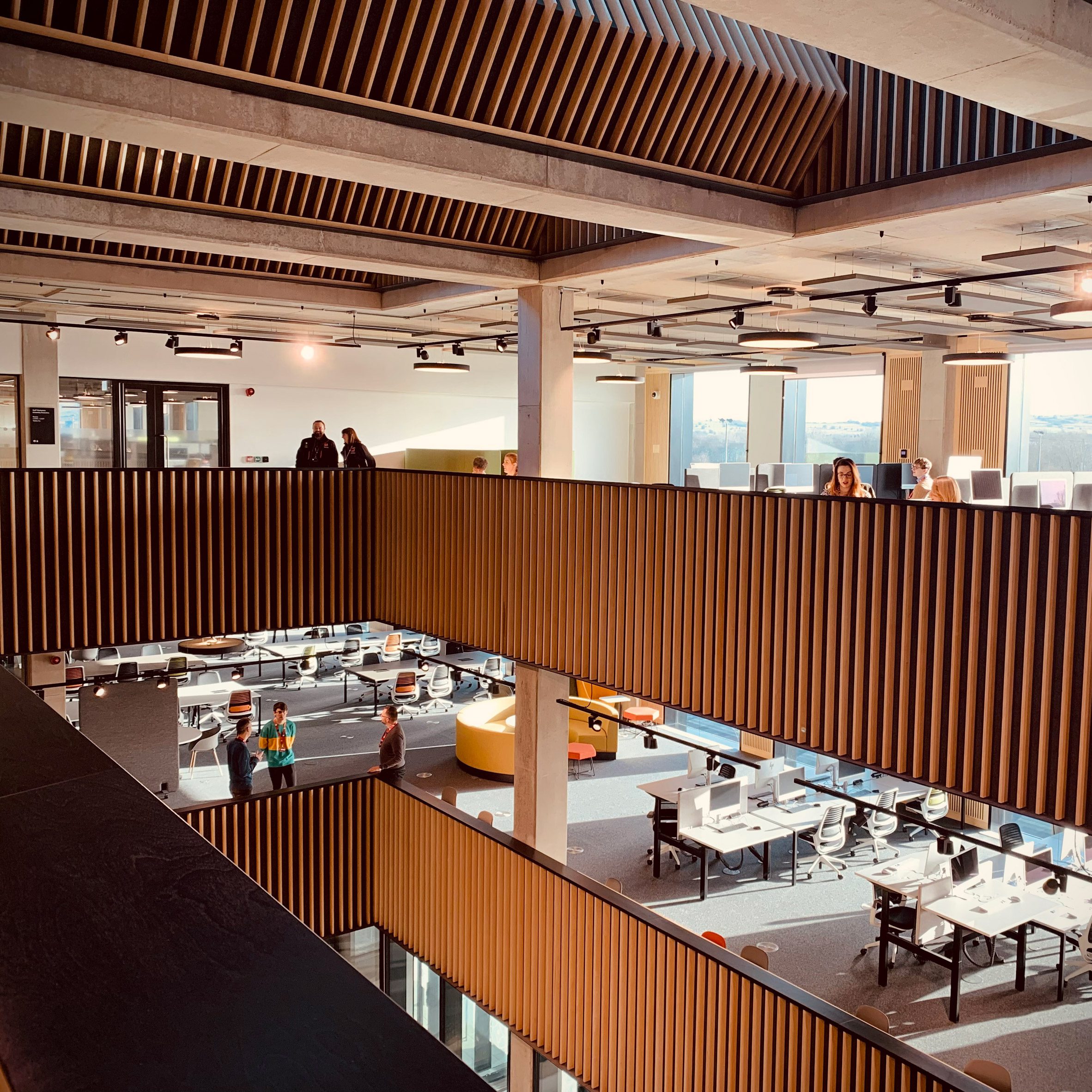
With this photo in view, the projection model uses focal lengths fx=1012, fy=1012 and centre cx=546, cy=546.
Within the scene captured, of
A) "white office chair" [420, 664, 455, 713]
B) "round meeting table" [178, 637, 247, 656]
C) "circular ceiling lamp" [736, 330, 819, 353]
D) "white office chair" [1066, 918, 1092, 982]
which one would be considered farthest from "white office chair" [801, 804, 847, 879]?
"round meeting table" [178, 637, 247, 656]

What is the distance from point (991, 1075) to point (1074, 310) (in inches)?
205

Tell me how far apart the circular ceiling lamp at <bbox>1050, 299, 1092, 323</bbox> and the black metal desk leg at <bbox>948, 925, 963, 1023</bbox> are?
18.4 ft

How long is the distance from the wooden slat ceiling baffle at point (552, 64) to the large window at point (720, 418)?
13.1 m

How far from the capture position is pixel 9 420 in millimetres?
14383

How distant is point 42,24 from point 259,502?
5466 millimetres

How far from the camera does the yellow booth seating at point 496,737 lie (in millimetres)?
14719

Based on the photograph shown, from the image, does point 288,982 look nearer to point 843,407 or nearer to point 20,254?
point 20,254

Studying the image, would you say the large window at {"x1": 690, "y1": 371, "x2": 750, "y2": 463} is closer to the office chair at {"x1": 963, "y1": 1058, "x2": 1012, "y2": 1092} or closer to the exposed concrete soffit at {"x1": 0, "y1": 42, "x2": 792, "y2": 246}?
the exposed concrete soffit at {"x1": 0, "y1": 42, "x2": 792, "y2": 246}

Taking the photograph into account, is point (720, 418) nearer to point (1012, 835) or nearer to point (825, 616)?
point (1012, 835)

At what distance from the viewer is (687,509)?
7.16 m

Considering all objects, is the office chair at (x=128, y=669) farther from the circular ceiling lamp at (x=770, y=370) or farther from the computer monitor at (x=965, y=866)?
the computer monitor at (x=965, y=866)

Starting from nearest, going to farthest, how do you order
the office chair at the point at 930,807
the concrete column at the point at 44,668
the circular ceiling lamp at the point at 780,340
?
the circular ceiling lamp at the point at 780,340, the concrete column at the point at 44,668, the office chair at the point at 930,807

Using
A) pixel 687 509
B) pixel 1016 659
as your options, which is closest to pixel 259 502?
pixel 687 509

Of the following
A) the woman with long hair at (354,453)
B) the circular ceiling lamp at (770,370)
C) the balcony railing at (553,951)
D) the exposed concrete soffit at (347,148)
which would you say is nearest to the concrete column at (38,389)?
the woman with long hair at (354,453)
